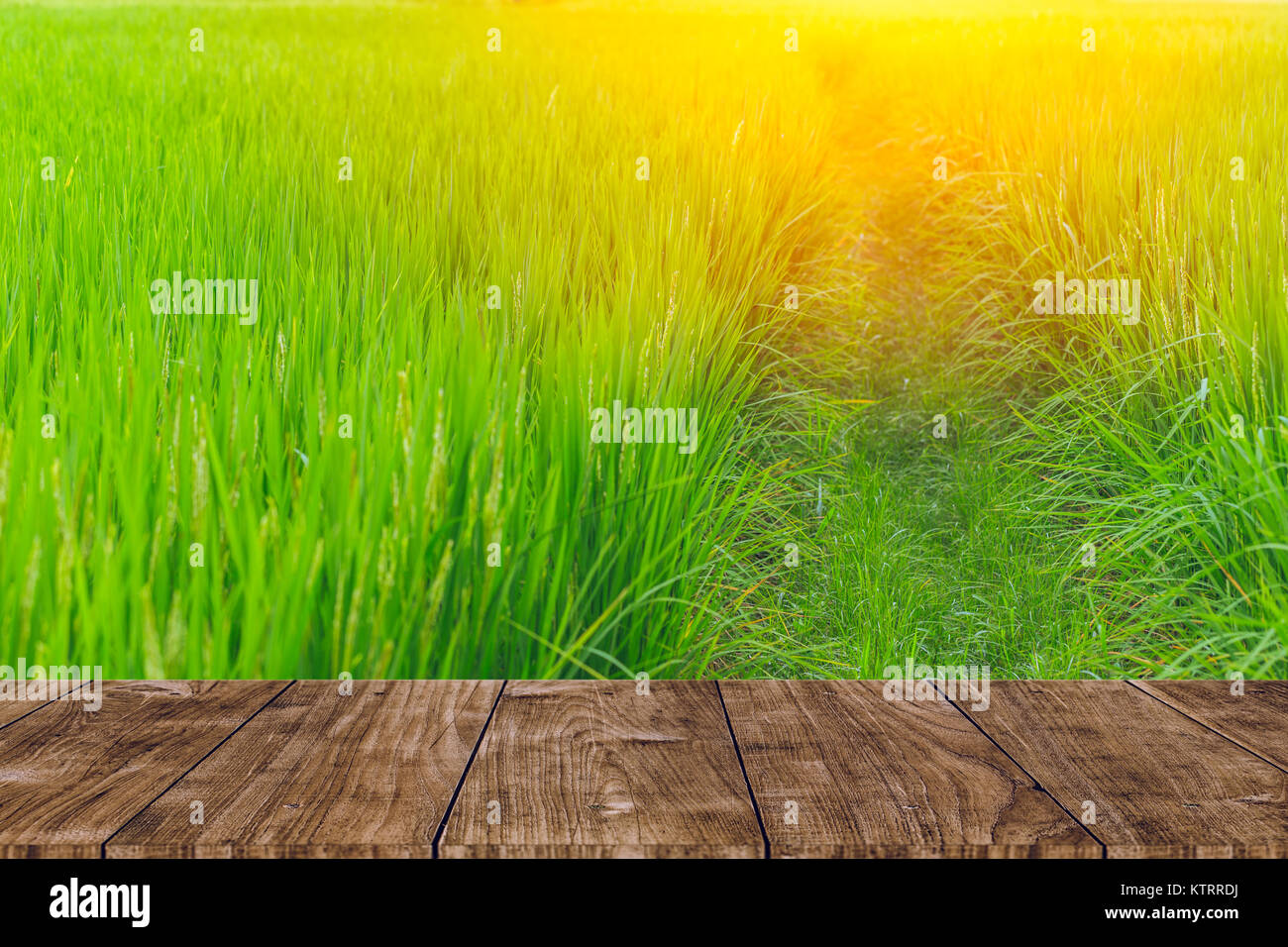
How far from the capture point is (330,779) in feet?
Answer: 3.93

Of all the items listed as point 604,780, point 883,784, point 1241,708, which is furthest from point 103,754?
point 1241,708

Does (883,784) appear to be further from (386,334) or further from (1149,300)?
(1149,300)

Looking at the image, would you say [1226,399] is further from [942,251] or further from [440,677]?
[440,677]

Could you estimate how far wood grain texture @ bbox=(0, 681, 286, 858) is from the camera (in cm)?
108

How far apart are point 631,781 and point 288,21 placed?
2664 millimetres

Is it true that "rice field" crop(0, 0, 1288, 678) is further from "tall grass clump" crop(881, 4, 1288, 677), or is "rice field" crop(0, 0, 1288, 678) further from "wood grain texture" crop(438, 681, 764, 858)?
"wood grain texture" crop(438, 681, 764, 858)

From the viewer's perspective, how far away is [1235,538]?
194 cm

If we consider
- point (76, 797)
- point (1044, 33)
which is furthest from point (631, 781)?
point (1044, 33)

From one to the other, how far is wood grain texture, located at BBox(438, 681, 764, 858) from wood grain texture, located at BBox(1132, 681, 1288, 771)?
0.68 metres

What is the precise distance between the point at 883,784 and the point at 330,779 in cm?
65

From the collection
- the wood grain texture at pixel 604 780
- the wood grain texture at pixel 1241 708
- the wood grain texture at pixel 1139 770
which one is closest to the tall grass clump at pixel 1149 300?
the wood grain texture at pixel 1241 708

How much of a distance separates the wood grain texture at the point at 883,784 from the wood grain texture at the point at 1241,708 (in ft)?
1.12

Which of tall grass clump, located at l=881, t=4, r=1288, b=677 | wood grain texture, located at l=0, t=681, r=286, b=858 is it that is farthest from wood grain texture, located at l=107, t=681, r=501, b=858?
tall grass clump, located at l=881, t=4, r=1288, b=677

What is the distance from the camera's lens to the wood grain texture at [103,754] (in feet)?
3.53
